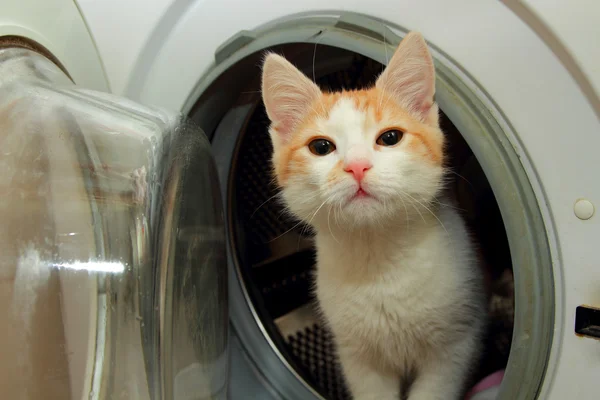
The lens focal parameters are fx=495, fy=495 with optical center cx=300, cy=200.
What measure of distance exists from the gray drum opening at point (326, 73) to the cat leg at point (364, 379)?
13 cm

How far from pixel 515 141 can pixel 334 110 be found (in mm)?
279

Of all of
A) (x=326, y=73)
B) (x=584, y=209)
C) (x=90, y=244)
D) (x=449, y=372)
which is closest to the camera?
(x=584, y=209)

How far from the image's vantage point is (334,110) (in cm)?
79

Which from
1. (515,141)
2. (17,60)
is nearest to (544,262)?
(515,141)

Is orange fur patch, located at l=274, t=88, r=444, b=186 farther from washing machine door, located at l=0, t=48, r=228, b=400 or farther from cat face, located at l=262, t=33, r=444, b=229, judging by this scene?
washing machine door, located at l=0, t=48, r=228, b=400

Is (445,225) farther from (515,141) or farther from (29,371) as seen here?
(29,371)

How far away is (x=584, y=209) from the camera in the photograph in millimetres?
570

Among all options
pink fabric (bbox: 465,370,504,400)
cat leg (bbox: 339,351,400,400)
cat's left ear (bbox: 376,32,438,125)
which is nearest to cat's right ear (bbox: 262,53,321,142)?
cat's left ear (bbox: 376,32,438,125)

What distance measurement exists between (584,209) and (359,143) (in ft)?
0.97

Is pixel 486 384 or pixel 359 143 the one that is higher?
pixel 359 143

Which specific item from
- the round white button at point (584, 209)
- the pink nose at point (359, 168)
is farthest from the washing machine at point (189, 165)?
the pink nose at point (359, 168)

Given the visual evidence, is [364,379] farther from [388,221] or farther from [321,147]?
[321,147]

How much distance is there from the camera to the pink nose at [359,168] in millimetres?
669

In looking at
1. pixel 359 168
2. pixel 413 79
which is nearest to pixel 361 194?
pixel 359 168
